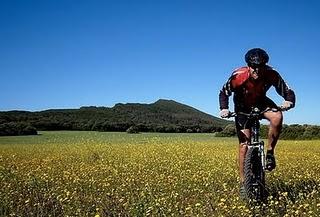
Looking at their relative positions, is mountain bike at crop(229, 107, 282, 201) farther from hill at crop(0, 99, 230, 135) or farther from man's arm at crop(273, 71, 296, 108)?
hill at crop(0, 99, 230, 135)

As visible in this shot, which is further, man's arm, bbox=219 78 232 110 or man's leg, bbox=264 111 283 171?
man's arm, bbox=219 78 232 110

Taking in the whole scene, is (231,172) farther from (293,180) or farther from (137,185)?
(137,185)

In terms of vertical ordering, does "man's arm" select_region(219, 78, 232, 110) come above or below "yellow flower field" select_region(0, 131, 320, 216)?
above

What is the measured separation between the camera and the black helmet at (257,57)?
6.65 metres

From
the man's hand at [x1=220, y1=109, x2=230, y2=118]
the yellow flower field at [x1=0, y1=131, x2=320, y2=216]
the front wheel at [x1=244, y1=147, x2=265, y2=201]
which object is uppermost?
the man's hand at [x1=220, y1=109, x2=230, y2=118]

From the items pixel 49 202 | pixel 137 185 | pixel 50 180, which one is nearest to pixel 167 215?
pixel 49 202

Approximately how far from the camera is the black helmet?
262 inches

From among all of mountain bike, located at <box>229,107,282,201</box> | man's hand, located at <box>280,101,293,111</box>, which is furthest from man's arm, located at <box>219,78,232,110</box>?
man's hand, located at <box>280,101,293,111</box>

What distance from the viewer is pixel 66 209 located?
19.9 ft

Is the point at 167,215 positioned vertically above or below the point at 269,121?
below

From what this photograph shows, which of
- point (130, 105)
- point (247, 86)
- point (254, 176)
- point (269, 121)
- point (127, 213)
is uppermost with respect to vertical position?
point (130, 105)

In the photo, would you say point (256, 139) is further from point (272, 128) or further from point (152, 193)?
point (152, 193)

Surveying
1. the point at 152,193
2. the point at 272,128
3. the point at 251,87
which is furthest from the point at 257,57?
the point at 152,193

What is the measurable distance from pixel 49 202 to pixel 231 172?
4.46 m
